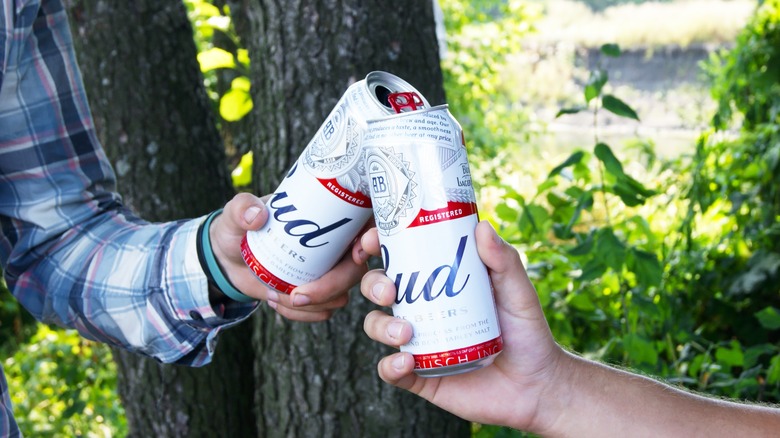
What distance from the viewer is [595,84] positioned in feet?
6.70

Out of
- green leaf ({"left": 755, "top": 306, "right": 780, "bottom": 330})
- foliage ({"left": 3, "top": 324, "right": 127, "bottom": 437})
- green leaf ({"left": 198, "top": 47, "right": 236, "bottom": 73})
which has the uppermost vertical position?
green leaf ({"left": 198, "top": 47, "right": 236, "bottom": 73})

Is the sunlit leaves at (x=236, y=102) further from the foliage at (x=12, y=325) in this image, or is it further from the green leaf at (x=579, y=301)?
the foliage at (x=12, y=325)

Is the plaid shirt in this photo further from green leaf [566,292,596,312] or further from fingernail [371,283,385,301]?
green leaf [566,292,596,312]

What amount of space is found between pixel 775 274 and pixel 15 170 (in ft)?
7.32

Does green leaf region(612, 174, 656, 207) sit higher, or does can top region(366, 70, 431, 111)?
can top region(366, 70, 431, 111)

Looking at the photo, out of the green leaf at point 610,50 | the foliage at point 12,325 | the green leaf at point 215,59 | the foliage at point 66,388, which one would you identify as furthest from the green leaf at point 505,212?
the foliage at point 12,325

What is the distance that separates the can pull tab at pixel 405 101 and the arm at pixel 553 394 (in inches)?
7.5

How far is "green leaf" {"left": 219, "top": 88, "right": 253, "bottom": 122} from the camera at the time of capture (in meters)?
2.50

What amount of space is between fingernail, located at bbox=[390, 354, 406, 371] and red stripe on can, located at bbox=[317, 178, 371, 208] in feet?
0.75

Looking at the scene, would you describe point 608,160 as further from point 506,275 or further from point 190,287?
point 190,287

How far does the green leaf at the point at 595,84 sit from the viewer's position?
6.64 feet

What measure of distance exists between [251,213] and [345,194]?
0.52 ft

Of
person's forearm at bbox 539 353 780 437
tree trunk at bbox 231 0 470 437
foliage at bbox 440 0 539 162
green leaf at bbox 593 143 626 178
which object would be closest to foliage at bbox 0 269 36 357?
foliage at bbox 440 0 539 162

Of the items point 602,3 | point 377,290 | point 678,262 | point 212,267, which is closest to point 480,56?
point 678,262
